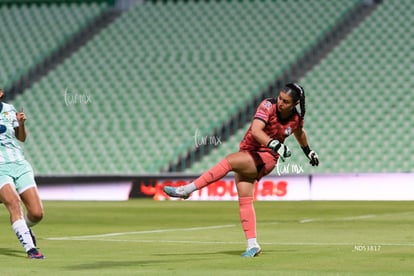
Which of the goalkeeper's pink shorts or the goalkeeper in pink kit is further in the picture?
the goalkeeper's pink shorts

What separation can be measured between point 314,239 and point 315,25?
21946 millimetres

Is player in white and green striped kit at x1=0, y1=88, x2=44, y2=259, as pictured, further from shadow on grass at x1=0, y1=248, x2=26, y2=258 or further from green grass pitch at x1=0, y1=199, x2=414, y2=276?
green grass pitch at x1=0, y1=199, x2=414, y2=276

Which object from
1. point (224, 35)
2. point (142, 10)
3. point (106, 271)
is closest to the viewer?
point (106, 271)

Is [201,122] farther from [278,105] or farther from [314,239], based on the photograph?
[278,105]

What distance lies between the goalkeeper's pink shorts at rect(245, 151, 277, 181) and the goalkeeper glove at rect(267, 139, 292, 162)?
1.88 ft

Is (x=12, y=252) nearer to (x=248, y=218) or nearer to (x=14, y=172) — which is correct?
(x=14, y=172)

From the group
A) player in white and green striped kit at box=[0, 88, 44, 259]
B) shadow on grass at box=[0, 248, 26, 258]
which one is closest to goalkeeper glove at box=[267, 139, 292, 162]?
player in white and green striped kit at box=[0, 88, 44, 259]

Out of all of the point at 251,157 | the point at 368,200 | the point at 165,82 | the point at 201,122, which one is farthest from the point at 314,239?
the point at 165,82

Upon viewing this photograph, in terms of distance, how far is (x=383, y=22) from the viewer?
1407 inches

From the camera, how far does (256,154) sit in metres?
12.0

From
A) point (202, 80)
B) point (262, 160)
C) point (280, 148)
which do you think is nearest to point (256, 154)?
point (262, 160)

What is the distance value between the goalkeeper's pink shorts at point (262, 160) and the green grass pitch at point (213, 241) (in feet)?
3.29

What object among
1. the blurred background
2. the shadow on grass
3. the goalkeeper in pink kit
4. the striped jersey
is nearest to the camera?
the goalkeeper in pink kit

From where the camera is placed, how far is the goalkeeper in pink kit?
38.4 feet
